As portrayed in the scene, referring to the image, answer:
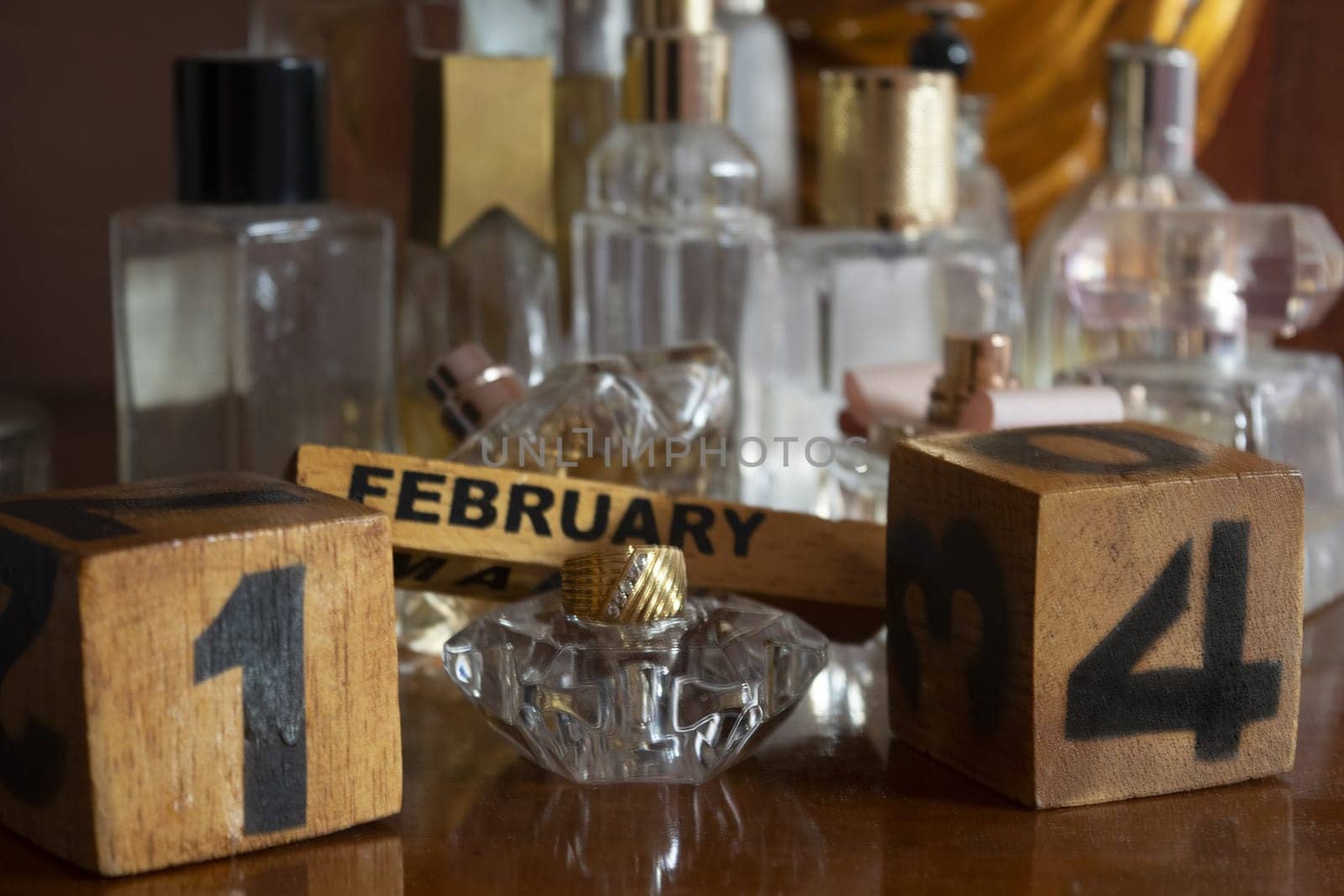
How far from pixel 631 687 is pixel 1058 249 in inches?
13.7

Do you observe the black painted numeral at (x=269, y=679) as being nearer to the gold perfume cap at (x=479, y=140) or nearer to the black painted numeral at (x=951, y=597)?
the black painted numeral at (x=951, y=597)

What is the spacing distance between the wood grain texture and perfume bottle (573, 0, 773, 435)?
8.4 inches

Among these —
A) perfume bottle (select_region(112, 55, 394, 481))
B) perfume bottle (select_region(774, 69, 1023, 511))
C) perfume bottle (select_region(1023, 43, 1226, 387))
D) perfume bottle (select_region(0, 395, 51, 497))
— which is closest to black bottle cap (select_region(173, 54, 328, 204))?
perfume bottle (select_region(112, 55, 394, 481))

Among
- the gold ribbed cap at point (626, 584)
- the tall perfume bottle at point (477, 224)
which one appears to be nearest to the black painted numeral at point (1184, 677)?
the gold ribbed cap at point (626, 584)

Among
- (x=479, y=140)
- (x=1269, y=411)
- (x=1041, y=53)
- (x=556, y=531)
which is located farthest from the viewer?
(x=1041, y=53)

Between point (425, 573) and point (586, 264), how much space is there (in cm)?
25

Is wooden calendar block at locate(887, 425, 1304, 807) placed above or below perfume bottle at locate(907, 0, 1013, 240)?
below

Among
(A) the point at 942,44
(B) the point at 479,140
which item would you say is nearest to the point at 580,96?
(B) the point at 479,140

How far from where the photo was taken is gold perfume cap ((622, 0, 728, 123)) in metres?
0.66

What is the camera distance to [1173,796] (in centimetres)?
42

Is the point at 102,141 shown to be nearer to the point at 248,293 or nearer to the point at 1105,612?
the point at 248,293

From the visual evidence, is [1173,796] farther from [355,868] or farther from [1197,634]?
[355,868]

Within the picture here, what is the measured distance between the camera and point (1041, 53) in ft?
3.05

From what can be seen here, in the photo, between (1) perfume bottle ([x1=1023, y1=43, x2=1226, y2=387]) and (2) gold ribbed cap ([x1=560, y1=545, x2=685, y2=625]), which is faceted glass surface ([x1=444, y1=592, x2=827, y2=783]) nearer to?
(2) gold ribbed cap ([x1=560, y1=545, x2=685, y2=625])
